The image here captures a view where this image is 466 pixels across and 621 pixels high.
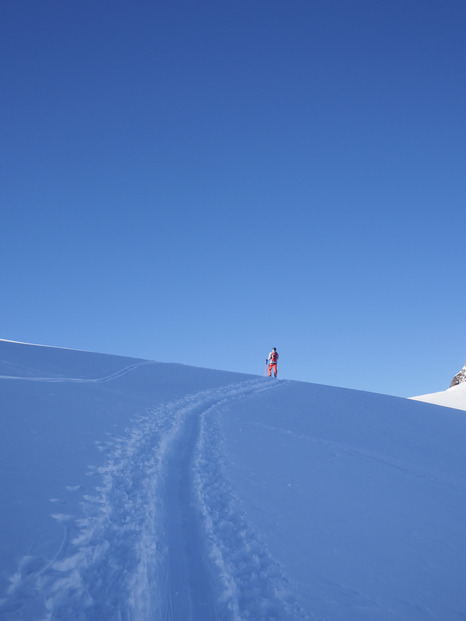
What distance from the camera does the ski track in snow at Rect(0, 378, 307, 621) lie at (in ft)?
11.8

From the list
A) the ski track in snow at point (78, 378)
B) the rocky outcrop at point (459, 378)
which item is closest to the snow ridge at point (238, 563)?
the ski track in snow at point (78, 378)

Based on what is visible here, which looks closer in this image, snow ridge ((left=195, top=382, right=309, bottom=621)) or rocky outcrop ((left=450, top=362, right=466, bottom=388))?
snow ridge ((left=195, top=382, right=309, bottom=621))

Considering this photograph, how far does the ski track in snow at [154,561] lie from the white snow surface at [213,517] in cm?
2

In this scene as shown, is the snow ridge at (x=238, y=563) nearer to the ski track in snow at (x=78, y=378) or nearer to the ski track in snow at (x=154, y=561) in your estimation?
the ski track in snow at (x=154, y=561)

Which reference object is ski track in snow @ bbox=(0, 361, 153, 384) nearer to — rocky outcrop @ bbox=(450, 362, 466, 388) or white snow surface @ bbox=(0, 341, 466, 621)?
white snow surface @ bbox=(0, 341, 466, 621)

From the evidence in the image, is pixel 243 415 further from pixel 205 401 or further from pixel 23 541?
pixel 23 541

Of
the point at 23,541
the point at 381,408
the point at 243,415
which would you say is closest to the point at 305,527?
the point at 23,541

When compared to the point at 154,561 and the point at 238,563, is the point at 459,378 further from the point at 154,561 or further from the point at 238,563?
the point at 154,561

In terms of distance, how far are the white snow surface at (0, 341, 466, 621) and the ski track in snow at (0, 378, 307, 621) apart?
2 centimetres

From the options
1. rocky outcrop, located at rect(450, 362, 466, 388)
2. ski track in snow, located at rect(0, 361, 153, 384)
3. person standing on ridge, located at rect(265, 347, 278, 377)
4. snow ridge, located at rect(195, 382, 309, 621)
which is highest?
rocky outcrop, located at rect(450, 362, 466, 388)

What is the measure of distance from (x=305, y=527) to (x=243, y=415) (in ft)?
19.1

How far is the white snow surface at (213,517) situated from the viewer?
3.85m

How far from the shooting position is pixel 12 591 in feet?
11.4

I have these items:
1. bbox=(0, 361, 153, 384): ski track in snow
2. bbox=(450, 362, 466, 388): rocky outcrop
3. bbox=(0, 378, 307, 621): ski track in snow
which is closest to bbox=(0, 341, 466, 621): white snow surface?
bbox=(0, 378, 307, 621): ski track in snow
